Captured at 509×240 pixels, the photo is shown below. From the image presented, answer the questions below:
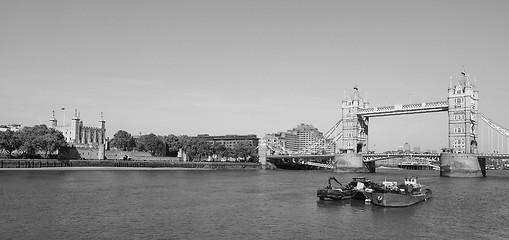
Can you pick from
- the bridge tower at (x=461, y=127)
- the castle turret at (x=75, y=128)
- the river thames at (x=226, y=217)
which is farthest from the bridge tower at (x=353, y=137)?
the castle turret at (x=75, y=128)

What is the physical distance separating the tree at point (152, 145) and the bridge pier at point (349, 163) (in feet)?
204

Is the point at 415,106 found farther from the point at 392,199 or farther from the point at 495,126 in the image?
the point at 392,199

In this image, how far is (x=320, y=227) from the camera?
36000 millimetres

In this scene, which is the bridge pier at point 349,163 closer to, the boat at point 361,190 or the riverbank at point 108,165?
the riverbank at point 108,165

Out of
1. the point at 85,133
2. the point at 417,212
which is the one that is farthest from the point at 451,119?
the point at 85,133

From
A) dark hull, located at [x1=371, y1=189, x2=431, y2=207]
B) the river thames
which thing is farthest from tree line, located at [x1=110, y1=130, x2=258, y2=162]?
dark hull, located at [x1=371, y1=189, x2=431, y2=207]

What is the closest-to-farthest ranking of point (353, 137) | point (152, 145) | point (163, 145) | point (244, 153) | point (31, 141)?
point (31, 141) < point (353, 137) < point (152, 145) < point (163, 145) < point (244, 153)

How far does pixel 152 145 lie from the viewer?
16688 centimetres

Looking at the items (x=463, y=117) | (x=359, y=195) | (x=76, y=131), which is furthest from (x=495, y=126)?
(x=76, y=131)

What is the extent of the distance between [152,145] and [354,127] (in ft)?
218

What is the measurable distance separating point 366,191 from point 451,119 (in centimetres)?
7772

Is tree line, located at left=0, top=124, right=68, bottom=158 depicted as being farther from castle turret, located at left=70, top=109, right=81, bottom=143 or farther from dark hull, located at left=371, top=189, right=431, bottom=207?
dark hull, located at left=371, top=189, right=431, bottom=207

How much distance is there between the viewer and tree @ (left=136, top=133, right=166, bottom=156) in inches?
6570

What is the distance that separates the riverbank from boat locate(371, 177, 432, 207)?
7973 centimetres
